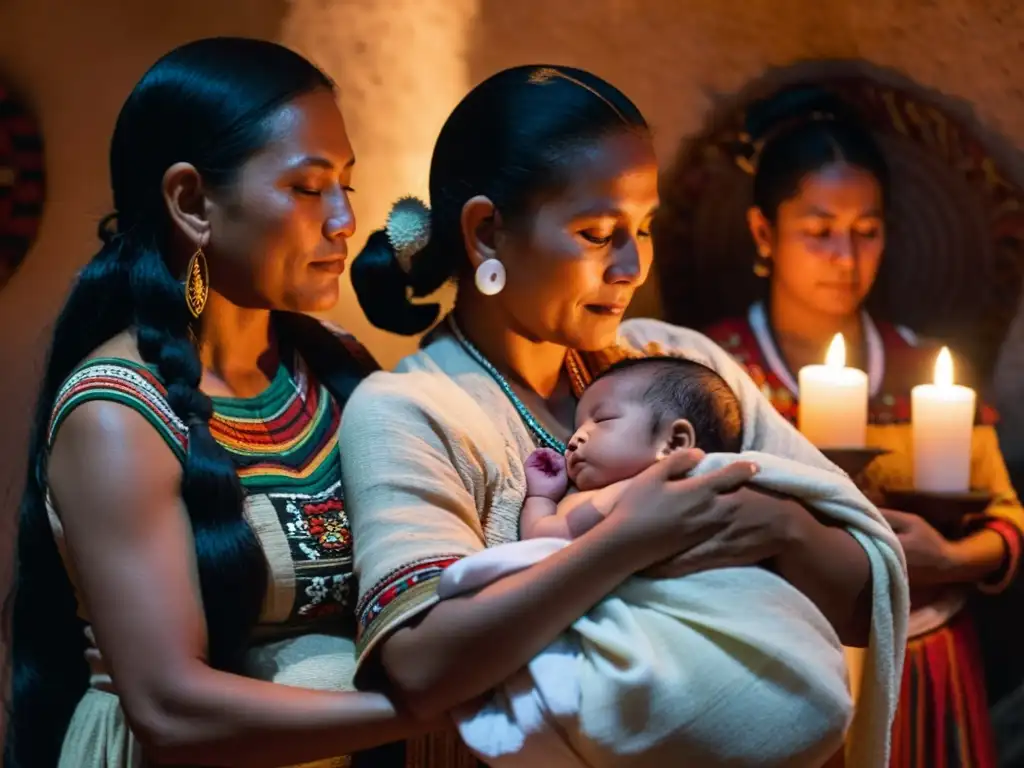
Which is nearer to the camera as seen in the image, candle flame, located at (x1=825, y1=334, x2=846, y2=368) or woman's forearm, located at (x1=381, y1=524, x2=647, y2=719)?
A: woman's forearm, located at (x1=381, y1=524, x2=647, y2=719)

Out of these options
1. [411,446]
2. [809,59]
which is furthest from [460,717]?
[809,59]

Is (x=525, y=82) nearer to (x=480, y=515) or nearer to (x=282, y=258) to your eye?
(x=282, y=258)

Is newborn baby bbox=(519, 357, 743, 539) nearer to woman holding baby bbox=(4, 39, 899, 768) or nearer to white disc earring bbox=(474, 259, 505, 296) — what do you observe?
woman holding baby bbox=(4, 39, 899, 768)

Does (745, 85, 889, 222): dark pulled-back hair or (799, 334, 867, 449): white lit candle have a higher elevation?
(745, 85, 889, 222): dark pulled-back hair

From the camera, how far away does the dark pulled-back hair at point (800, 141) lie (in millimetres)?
1906

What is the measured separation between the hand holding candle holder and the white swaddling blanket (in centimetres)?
49

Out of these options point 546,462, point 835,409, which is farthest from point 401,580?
point 835,409

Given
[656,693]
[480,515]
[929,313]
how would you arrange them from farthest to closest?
[929,313] → [480,515] → [656,693]

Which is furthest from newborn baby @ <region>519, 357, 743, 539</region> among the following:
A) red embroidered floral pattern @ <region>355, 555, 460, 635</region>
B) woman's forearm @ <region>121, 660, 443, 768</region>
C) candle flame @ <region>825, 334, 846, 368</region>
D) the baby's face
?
candle flame @ <region>825, 334, 846, 368</region>

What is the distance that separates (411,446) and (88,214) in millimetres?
773

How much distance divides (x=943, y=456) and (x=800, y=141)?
Answer: 1.92 ft

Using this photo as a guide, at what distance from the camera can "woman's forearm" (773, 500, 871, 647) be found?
1.20 meters

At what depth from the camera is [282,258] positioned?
1366 millimetres

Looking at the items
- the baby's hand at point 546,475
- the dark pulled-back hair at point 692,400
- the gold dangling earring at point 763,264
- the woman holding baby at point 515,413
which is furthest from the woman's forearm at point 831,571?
the gold dangling earring at point 763,264
